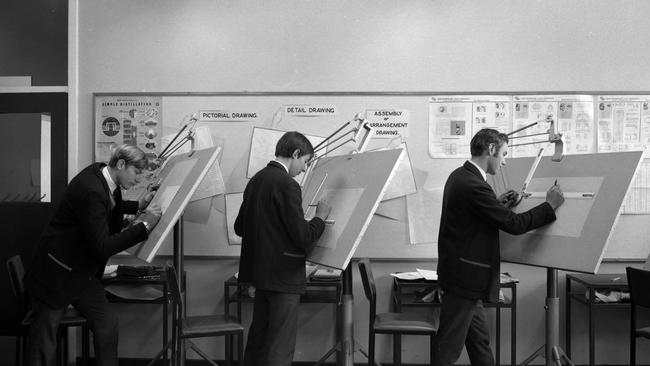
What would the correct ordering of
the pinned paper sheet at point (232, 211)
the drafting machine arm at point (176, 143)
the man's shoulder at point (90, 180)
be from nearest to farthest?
the man's shoulder at point (90, 180), the drafting machine arm at point (176, 143), the pinned paper sheet at point (232, 211)

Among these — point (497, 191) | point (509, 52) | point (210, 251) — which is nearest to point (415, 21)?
point (509, 52)

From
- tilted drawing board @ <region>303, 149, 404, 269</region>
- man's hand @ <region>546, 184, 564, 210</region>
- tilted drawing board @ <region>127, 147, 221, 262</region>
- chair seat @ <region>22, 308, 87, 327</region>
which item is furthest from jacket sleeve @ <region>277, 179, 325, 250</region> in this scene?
chair seat @ <region>22, 308, 87, 327</region>

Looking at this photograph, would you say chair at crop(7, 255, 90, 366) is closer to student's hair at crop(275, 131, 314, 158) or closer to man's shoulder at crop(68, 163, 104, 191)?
man's shoulder at crop(68, 163, 104, 191)

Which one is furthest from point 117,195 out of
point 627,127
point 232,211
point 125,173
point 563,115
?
point 627,127

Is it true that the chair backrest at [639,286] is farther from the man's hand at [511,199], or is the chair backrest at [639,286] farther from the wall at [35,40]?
the wall at [35,40]

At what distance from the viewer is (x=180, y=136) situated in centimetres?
405

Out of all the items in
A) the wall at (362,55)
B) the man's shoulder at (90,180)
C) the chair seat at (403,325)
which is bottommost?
the chair seat at (403,325)

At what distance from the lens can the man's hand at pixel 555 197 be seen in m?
2.76

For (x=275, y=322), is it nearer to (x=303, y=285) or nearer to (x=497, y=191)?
(x=303, y=285)

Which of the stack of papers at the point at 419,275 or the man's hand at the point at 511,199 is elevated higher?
the man's hand at the point at 511,199

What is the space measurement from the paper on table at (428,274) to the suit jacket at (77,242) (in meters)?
1.81

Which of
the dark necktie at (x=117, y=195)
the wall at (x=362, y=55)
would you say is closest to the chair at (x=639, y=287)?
the wall at (x=362, y=55)

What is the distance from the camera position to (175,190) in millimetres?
3098

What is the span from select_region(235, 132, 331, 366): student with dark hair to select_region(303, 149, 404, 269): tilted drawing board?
0.24ft
